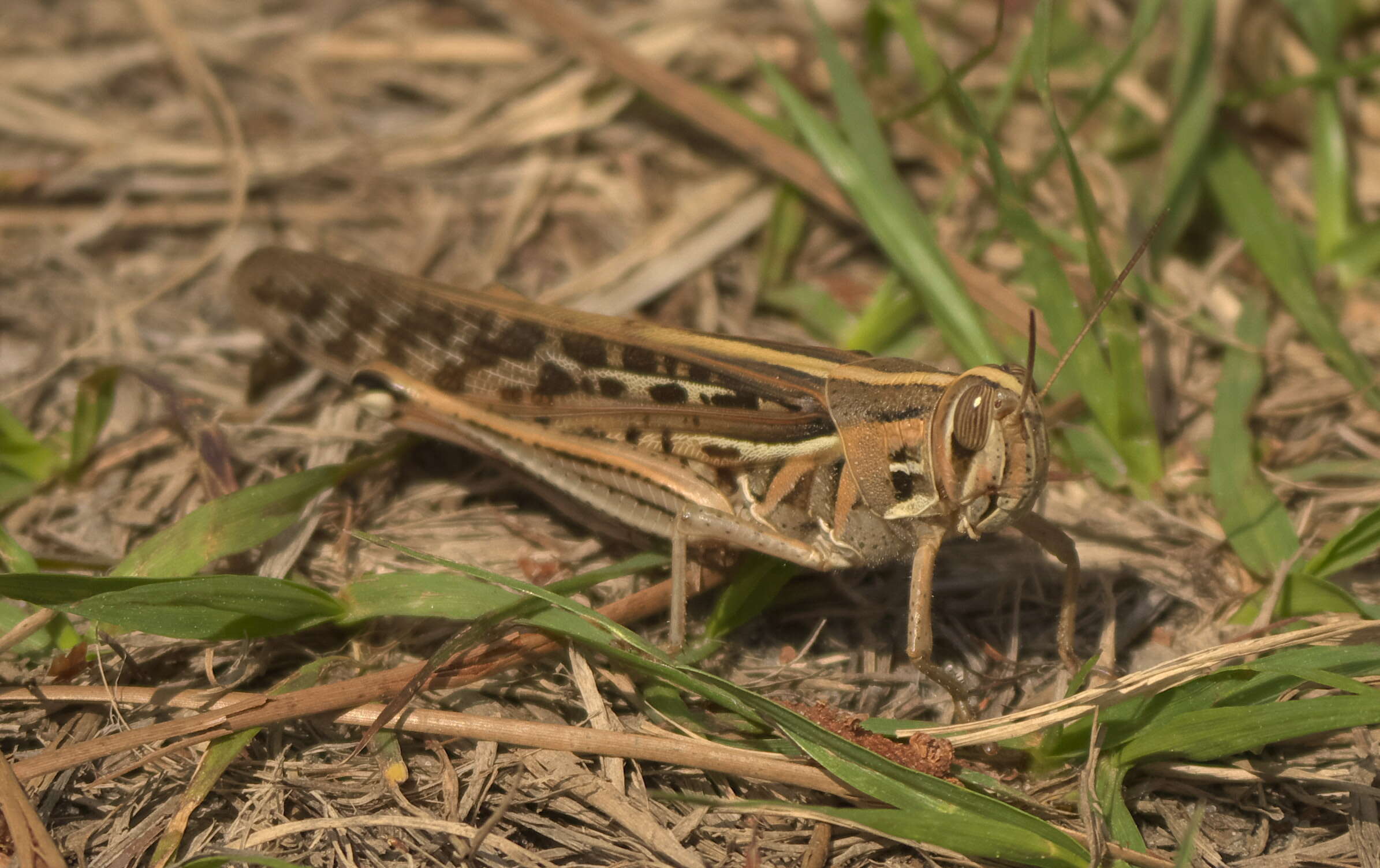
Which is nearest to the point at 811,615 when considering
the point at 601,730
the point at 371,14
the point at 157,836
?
the point at 601,730

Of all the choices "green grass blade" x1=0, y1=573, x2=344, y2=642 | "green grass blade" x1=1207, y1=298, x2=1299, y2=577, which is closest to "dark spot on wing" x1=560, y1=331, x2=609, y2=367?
"green grass blade" x1=0, y1=573, x2=344, y2=642

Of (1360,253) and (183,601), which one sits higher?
(1360,253)

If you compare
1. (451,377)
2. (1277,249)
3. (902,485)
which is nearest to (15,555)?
(451,377)

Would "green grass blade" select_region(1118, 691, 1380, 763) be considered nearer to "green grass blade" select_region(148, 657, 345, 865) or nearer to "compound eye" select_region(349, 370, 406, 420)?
"green grass blade" select_region(148, 657, 345, 865)

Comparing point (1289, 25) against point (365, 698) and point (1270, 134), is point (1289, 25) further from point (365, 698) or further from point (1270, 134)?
point (365, 698)

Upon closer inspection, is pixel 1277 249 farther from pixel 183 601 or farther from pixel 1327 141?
pixel 183 601
